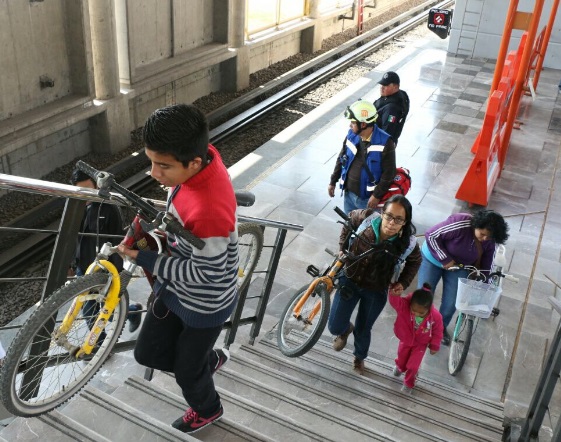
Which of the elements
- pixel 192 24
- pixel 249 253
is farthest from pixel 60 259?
pixel 192 24

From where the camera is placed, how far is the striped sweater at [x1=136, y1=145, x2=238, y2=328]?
2.48m

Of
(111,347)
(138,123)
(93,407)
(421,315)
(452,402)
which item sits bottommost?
(138,123)

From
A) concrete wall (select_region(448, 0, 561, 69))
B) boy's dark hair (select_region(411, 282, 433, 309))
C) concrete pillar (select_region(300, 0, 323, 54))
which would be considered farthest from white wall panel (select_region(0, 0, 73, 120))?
concrete wall (select_region(448, 0, 561, 69))

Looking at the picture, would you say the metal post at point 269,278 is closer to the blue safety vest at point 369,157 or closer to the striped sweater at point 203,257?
the striped sweater at point 203,257

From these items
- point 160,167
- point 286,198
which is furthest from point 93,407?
point 286,198

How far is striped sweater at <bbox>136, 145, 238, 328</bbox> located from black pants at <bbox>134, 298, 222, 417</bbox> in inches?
3.8

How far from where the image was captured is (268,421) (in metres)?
3.46

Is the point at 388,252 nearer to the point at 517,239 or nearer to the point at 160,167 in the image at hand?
the point at 160,167

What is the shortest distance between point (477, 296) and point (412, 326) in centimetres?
65

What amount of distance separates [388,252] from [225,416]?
1.69m

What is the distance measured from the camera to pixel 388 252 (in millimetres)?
4387

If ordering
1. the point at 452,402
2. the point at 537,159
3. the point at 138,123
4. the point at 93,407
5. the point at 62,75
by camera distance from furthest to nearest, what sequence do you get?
the point at 138,123 → the point at 537,159 → the point at 62,75 → the point at 452,402 → the point at 93,407

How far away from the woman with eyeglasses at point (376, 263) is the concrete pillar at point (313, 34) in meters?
14.2

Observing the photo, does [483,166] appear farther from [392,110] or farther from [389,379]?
[389,379]
